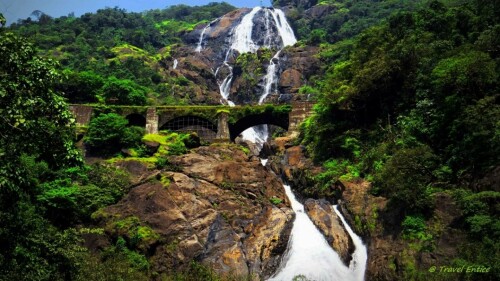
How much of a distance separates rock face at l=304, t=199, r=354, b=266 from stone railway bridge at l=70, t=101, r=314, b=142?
641 inches

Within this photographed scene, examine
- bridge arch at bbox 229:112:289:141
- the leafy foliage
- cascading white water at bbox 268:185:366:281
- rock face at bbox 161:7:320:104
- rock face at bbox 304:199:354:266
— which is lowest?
cascading white water at bbox 268:185:366:281

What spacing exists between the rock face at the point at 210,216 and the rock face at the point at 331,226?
1.59 m

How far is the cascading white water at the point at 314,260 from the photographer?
74.4 ft

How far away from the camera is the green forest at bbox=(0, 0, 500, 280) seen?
32.5 ft

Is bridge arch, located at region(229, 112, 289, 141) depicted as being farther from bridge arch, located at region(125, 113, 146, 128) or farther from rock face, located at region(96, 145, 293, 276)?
rock face, located at region(96, 145, 293, 276)

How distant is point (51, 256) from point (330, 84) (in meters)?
26.6

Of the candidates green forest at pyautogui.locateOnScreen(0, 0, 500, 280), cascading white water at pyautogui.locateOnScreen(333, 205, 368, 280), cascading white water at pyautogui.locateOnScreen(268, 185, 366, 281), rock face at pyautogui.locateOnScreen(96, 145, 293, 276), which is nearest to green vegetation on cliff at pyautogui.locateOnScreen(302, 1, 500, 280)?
green forest at pyautogui.locateOnScreen(0, 0, 500, 280)

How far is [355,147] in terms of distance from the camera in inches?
1210

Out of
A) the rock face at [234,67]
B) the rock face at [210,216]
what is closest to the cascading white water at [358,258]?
the rock face at [210,216]

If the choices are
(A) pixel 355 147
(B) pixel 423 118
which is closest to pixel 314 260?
(A) pixel 355 147

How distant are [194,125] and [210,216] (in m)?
21.4

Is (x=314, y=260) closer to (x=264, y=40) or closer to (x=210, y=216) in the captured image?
(x=210, y=216)

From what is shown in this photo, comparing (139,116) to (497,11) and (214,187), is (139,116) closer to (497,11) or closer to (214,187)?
(214,187)

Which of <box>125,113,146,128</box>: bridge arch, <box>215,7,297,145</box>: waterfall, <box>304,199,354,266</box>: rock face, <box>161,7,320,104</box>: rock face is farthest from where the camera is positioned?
<box>215,7,297,145</box>: waterfall
